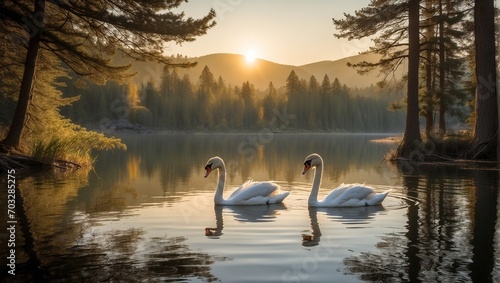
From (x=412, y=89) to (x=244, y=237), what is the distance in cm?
2132

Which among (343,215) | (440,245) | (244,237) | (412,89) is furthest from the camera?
(412,89)

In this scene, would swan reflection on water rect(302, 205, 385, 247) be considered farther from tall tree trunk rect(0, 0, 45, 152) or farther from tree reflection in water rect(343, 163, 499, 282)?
tall tree trunk rect(0, 0, 45, 152)

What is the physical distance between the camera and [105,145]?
993 inches

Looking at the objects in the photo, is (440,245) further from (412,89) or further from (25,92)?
(412,89)

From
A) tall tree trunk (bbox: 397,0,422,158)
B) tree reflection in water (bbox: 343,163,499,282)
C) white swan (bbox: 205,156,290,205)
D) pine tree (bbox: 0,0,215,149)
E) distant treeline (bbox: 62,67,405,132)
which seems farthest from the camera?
distant treeline (bbox: 62,67,405,132)

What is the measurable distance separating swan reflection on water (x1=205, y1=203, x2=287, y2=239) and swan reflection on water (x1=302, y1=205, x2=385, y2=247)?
0.91m

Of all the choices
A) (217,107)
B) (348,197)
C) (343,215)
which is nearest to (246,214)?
(343,215)

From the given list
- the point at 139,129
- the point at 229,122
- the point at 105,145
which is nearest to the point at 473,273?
the point at 105,145

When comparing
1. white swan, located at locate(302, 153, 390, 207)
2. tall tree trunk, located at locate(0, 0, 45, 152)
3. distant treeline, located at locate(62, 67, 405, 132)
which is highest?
distant treeline, located at locate(62, 67, 405, 132)

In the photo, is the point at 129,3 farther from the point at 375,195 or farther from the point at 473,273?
the point at 473,273

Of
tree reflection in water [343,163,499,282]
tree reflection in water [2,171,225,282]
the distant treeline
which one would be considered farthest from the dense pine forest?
the distant treeline

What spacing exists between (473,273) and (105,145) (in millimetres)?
20722

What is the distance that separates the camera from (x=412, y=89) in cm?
2836

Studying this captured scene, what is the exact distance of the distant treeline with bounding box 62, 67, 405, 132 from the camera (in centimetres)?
14875
